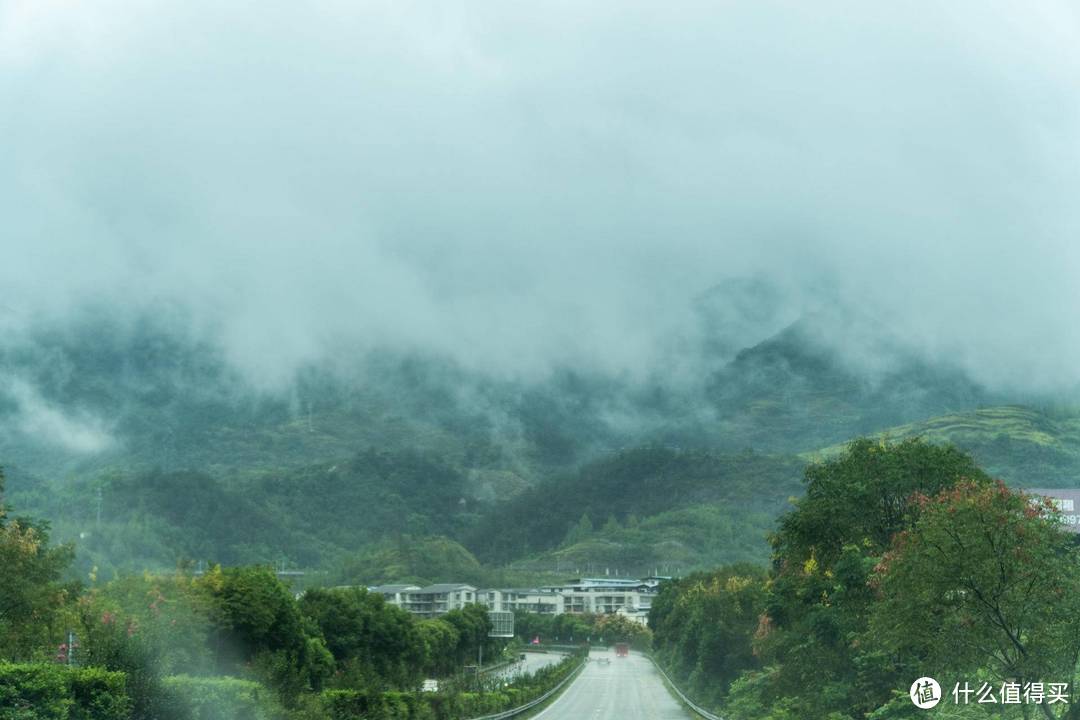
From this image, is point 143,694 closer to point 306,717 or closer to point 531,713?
point 306,717

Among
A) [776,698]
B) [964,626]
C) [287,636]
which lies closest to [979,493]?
[964,626]

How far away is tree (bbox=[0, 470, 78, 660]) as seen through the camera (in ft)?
154

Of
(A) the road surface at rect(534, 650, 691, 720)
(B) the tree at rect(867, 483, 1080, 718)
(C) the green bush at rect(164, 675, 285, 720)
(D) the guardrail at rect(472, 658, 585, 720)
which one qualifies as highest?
(B) the tree at rect(867, 483, 1080, 718)

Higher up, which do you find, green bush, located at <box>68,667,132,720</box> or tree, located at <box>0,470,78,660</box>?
tree, located at <box>0,470,78,660</box>

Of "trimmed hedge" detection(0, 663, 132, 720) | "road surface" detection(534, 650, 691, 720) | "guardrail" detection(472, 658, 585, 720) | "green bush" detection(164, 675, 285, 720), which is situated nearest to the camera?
"trimmed hedge" detection(0, 663, 132, 720)

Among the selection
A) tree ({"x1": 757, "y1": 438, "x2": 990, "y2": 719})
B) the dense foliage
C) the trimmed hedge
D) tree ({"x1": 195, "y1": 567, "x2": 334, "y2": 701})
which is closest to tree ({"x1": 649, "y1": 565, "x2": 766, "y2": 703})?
the dense foliage

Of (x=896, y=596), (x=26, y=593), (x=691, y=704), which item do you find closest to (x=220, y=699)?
(x=26, y=593)

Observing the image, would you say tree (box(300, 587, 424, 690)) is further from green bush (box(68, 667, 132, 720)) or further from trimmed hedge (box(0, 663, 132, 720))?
trimmed hedge (box(0, 663, 132, 720))

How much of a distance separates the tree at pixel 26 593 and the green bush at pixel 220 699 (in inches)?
456

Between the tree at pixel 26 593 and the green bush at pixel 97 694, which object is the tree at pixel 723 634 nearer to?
the tree at pixel 26 593

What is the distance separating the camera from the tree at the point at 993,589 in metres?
27.7

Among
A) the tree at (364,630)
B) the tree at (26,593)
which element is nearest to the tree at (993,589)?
the tree at (26,593)

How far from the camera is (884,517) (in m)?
49.4

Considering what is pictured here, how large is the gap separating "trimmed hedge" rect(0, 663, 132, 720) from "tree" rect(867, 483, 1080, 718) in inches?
716
